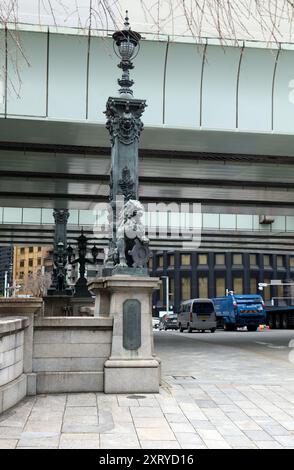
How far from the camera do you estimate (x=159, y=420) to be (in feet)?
25.6

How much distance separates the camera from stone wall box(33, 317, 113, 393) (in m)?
10.2

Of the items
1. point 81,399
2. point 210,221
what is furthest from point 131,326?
point 210,221

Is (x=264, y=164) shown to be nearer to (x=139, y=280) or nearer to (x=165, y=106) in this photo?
(x=165, y=106)

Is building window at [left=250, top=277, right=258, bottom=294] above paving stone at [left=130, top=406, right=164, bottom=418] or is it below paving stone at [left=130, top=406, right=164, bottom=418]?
above

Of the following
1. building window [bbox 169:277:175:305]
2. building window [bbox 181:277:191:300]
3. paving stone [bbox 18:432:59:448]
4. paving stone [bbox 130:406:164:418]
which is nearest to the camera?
paving stone [bbox 18:432:59:448]

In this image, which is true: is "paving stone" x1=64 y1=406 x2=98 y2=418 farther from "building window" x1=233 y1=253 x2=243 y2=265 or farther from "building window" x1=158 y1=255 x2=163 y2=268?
"building window" x1=158 y1=255 x2=163 y2=268

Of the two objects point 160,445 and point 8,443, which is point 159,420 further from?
point 8,443

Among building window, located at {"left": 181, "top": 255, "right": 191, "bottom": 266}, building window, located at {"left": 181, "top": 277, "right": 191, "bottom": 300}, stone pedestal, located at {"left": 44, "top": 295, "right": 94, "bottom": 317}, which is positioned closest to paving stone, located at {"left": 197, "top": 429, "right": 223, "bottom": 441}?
stone pedestal, located at {"left": 44, "top": 295, "right": 94, "bottom": 317}

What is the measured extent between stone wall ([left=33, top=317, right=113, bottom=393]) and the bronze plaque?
31 cm

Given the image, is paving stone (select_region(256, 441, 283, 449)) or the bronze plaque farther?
the bronze plaque

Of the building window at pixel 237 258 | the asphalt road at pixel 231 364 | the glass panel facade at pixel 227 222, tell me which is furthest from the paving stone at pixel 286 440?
the building window at pixel 237 258

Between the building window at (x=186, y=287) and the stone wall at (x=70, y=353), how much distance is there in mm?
86277

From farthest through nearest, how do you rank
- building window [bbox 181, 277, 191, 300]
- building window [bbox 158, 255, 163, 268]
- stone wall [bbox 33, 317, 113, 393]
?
1. building window [bbox 158, 255, 163, 268]
2. building window [bbox 181, 277, 191, 300]
3. stone wall [bbox 33, 317, 113, 393]
